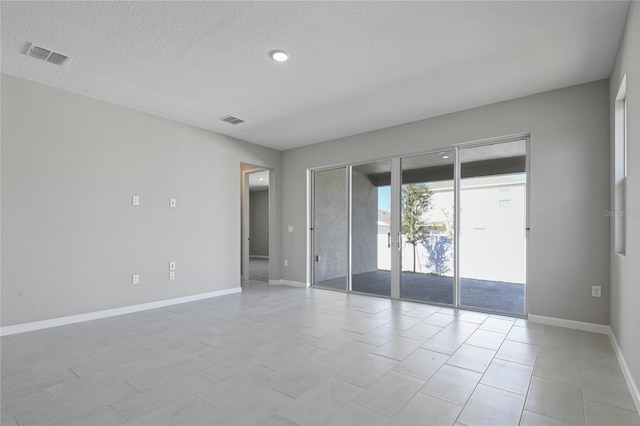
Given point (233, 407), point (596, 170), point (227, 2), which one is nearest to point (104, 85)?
point (227, 2)

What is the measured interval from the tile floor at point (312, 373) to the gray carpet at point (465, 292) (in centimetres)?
Result: 46

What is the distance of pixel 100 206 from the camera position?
160 inches

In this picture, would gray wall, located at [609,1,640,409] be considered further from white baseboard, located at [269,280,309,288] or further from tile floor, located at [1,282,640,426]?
white baseboard, located at [269,280,309,288]

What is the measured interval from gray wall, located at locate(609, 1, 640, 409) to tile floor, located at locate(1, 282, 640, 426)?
12.0 inches

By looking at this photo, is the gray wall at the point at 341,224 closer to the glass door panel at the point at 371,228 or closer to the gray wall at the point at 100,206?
the glass door panel at the point at 371,228

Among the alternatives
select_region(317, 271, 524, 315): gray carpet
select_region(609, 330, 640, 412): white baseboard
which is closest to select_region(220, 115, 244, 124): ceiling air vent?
select_region(317, 271, 524, 315): gray carpet

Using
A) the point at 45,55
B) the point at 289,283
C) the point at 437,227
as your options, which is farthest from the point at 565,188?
the point at 45,55

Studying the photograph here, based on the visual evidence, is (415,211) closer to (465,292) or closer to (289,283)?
(465,292)

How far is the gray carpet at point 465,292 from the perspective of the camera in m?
4.41

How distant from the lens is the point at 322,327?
3.65 metres

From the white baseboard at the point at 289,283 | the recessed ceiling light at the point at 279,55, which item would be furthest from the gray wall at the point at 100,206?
the recessed ceiling light at the point at 279,55

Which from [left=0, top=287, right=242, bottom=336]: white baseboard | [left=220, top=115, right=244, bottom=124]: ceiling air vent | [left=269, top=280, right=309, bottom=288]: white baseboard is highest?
[left=220, top=115, right=244, bottom=124]: ceiling air vent

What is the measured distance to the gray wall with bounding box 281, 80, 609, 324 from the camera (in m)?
3.48

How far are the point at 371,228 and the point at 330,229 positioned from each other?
953mm
